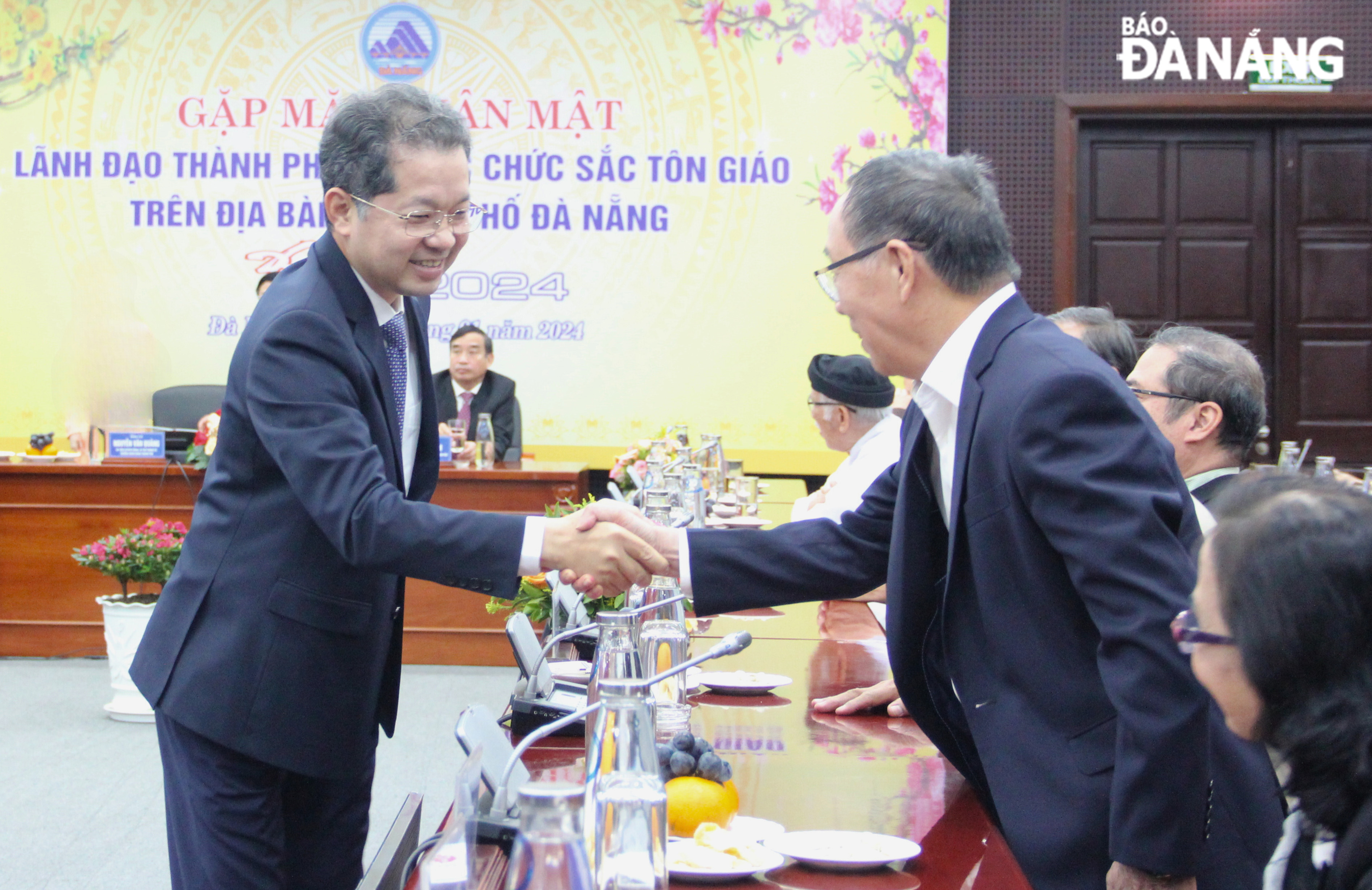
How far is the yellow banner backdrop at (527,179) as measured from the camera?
7059mm

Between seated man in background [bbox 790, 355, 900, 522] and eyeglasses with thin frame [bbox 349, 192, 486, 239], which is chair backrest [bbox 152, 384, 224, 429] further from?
eyeglasses with thin frame [bbox 349, 192, 486, 239]

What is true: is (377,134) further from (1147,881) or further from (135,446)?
(135,446)

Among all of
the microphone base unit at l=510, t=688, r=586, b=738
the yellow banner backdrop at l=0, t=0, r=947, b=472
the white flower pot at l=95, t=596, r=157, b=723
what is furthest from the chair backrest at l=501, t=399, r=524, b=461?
the microphone base unit at l=510, t=688, r=586, b=738

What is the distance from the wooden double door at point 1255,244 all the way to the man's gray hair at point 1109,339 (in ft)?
13.8

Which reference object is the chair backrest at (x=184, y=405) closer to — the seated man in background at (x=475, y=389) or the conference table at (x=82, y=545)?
the conference table at (x=82, y=545)

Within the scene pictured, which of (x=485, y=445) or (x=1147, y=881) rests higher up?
(x=485, y=445)

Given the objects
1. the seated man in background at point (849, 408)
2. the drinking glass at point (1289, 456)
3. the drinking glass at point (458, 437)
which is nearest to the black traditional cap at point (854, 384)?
the seated man in background at point (849, 408)

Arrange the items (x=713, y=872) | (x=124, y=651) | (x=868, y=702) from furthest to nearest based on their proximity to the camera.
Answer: (x=124, y=651) < (x=868, y=702) < (x=713, y=872)

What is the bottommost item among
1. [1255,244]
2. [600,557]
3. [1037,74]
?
[600,557]

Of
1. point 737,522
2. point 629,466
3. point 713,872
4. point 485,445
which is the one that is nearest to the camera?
point 713,872

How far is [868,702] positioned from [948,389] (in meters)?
0.62

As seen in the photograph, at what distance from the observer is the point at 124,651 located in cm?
459

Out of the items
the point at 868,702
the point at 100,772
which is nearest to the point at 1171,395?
the point at 868,702

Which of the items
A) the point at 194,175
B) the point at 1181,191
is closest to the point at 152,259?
the point at 194,175
